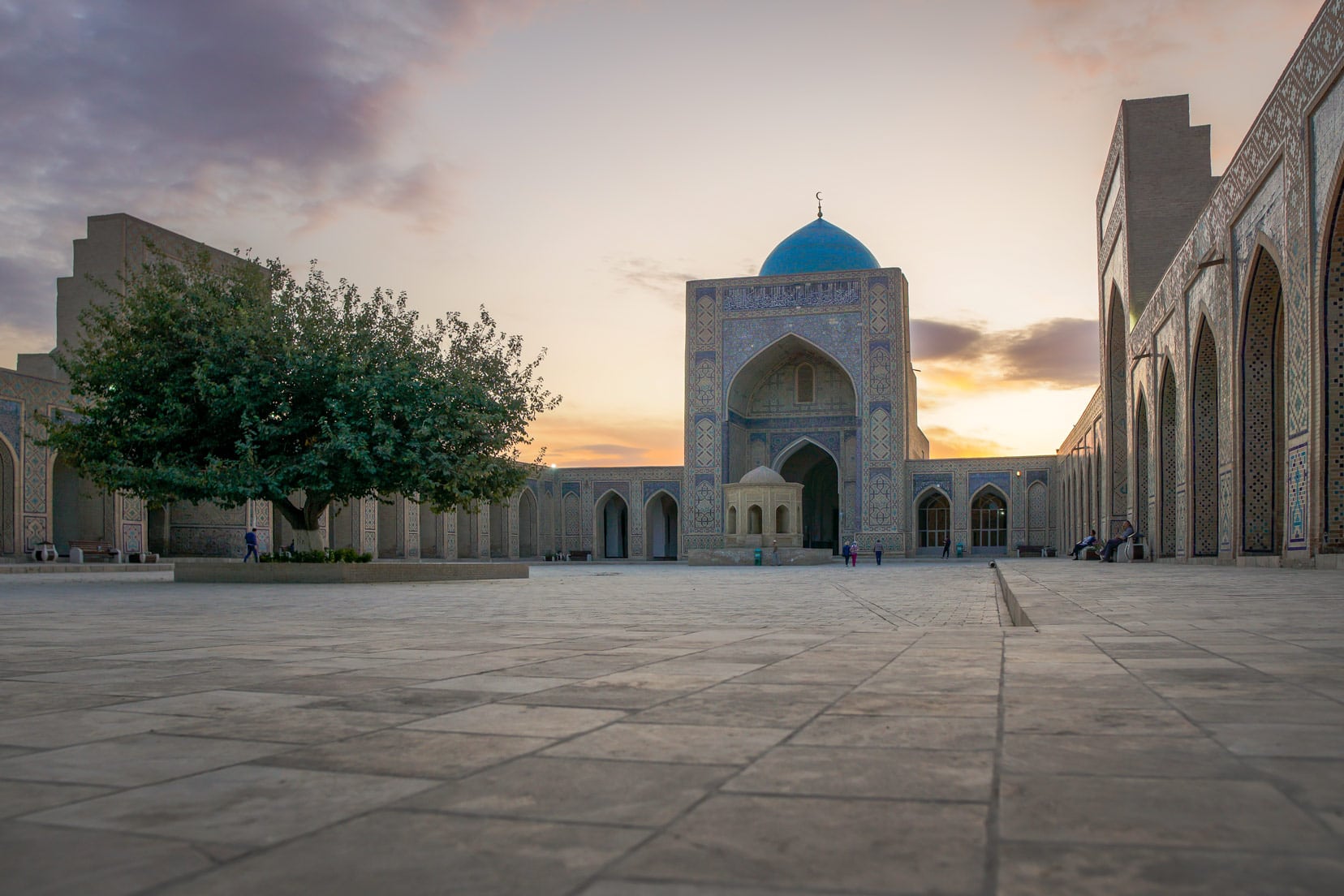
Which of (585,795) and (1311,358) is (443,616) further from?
(1311,358)

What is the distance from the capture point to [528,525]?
3475cm

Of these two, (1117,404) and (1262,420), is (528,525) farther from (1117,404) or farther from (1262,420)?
(1262,420)

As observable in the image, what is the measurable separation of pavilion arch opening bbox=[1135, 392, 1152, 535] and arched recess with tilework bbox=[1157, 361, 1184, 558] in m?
1.48

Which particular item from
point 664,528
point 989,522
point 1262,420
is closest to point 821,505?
point 664,528

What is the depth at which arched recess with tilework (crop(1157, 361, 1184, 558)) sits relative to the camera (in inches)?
702

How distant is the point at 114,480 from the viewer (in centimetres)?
1202

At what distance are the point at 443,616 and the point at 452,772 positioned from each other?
4.81 meters

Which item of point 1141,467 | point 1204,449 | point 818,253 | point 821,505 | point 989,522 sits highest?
point 818,253

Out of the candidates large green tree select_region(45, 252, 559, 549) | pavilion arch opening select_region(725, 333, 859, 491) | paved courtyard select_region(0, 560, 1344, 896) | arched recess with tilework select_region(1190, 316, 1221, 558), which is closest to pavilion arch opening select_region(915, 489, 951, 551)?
pavilion arch opening select_region(725, 333, 859, 491)

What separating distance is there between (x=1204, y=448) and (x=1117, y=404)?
792 centimetres

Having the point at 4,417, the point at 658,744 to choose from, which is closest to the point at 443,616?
the point at 658,744

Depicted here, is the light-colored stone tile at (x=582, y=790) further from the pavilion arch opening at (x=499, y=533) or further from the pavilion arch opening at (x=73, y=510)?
the pavilion arch opening at (x=499, y=533)

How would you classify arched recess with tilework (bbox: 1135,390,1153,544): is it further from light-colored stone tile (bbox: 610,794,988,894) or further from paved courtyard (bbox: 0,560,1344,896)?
light-colored stone tile (bbox: 610,794,988,894)

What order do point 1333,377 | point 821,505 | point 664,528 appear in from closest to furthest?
point 1333,377
point 821,505
point 664,528
